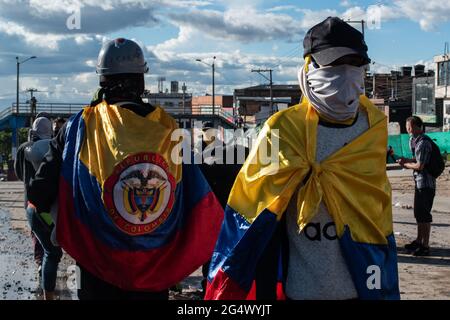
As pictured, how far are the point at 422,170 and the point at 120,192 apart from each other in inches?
272

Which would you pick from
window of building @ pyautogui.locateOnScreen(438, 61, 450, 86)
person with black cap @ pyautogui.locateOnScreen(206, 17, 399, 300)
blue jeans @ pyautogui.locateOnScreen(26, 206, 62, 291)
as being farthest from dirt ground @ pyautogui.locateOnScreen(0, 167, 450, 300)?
window of building @ pyautogui.locateOnScreen(438, 61, 450, 86)

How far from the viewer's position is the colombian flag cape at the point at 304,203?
3.09 metres

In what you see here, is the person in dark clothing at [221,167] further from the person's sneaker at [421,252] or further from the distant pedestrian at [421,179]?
the person's sneaker at [421,252]

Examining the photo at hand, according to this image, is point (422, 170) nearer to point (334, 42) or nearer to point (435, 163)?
point (435, 163)

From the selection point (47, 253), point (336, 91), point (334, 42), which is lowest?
point (47, 253)

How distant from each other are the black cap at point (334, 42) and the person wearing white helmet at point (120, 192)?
3.16 ft

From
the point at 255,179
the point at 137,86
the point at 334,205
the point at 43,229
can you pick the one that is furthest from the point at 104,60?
the point at 43,229

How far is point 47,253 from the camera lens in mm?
6688

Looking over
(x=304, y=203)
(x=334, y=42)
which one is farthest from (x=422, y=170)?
(x=304, y=203)

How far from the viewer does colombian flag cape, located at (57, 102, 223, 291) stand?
375 cm

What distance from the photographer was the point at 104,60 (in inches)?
157

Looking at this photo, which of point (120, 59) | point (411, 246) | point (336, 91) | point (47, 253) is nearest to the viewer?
point (336, 91)

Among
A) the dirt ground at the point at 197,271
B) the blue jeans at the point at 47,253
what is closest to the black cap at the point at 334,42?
the blue jeans at the point at 47,253
